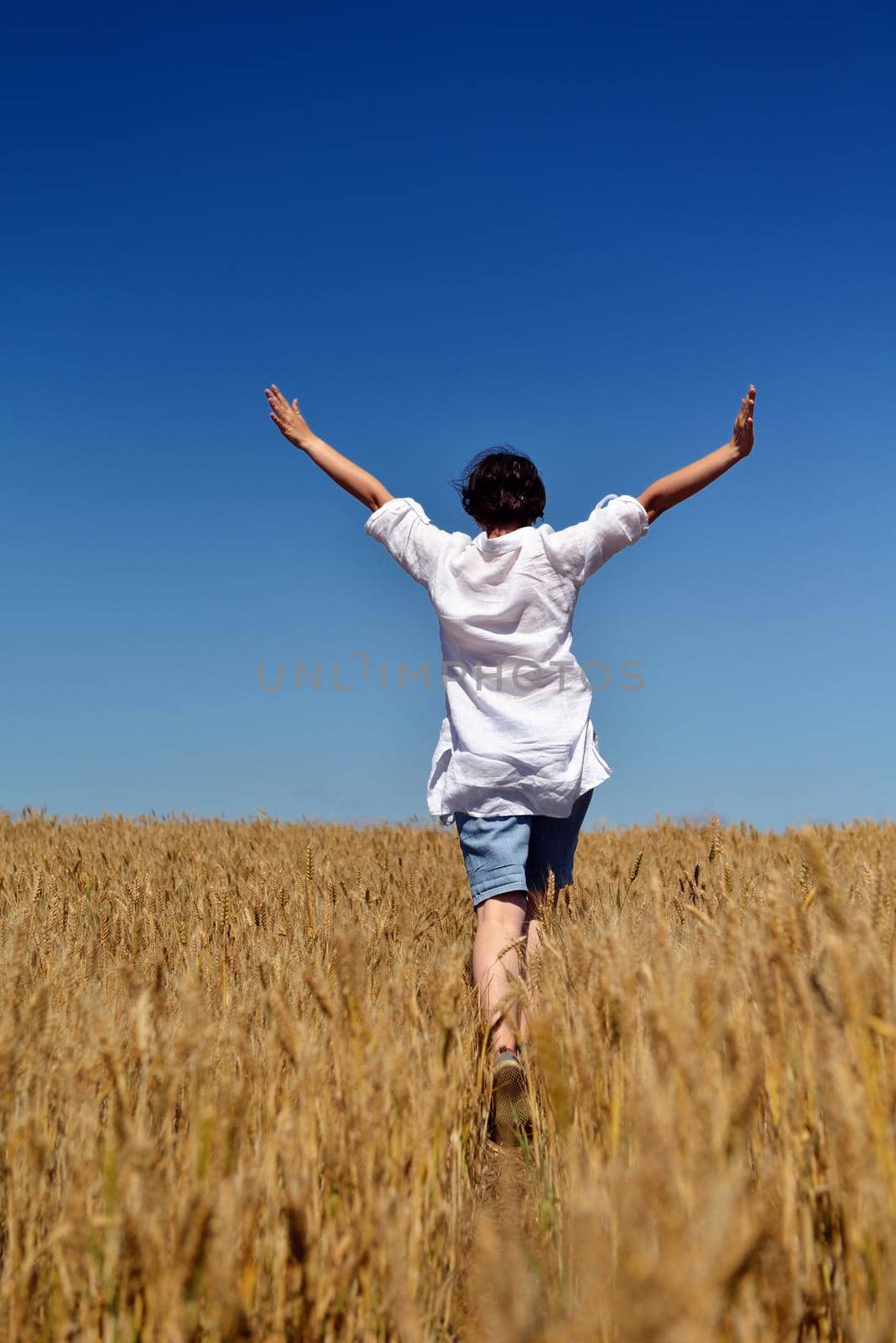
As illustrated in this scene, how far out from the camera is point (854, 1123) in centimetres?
116

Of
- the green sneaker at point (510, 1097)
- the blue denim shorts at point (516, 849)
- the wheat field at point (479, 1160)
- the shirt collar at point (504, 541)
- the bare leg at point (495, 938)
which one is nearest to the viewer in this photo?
the wheat field at point (479, 1160)

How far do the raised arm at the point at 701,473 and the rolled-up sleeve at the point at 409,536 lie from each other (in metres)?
0.70

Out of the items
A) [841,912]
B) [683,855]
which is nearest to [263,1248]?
[841,912]

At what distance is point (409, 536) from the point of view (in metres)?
3.59

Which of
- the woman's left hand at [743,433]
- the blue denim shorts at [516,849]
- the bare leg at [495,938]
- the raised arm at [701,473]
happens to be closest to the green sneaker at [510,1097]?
the bare leg at [495,938]

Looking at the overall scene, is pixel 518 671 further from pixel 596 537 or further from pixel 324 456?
pixel 324 456

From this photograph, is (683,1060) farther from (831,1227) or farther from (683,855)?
(683,855)

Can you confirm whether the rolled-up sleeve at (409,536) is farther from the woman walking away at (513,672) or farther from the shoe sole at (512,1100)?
the shoe sole at (512,1100)

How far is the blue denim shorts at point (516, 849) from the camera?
10.5 ft

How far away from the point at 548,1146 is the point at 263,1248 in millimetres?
815

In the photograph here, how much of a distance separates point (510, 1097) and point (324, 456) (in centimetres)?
234

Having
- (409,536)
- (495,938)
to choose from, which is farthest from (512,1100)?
(409,536)

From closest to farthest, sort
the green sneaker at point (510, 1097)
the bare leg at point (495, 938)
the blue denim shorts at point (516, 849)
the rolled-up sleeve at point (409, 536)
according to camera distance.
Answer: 1. the green sneaker at point (510, 1097)
2. the bare leg at point (495, 938)
3. the blue denim shorts at point (516, 849)
4. the rolled-up sleeve at point (409, 536)

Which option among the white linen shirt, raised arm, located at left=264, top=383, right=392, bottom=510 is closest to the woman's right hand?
raised arm, located at left=264, top=383, right=392, bottom=510
